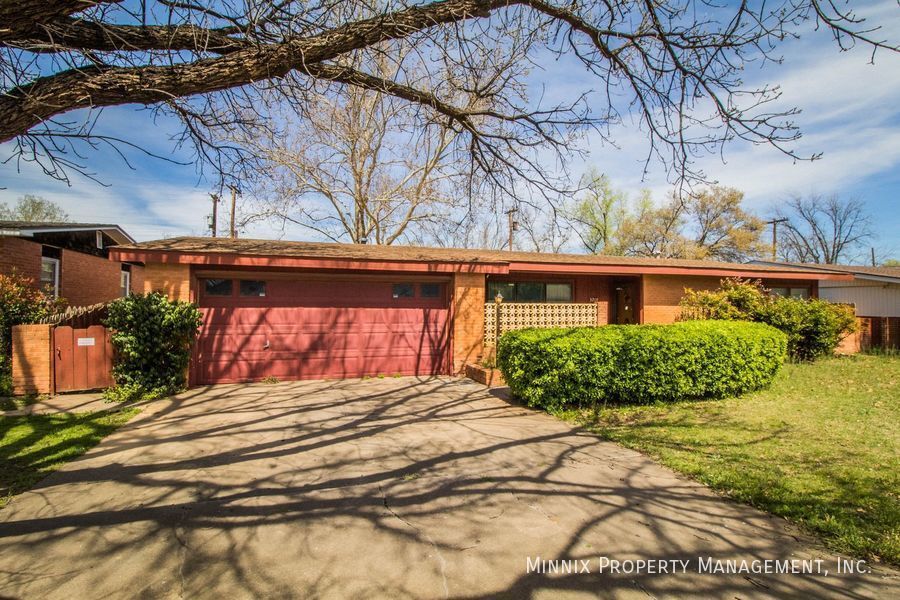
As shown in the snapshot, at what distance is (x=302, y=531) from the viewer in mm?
3439

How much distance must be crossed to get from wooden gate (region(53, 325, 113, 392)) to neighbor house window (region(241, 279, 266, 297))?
259 cm

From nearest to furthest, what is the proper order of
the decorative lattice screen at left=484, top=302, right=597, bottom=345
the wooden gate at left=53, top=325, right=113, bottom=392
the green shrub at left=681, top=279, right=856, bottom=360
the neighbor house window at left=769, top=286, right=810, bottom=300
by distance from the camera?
the wooden gate at left=53, top=325, right=113, bottom=392 < the decorative lattice screen at left=484, top=302, right=597, bottom=345 < the green shrub at left=681, top=279, right=856, bottom=360 < the neighbor house window at left=769, top=286, right=810, bottom=300

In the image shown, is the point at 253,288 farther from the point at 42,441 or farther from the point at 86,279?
the point at 86,279

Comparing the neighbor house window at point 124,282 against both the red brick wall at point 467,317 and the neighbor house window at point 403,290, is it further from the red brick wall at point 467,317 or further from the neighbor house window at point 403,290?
the red brick wall at point 467,317

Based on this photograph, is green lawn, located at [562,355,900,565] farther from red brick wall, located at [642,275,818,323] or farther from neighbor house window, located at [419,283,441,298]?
neighbor house window, located at [419,283,441,298]

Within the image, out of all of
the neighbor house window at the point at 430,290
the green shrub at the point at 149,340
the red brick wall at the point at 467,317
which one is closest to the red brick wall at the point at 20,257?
the green shrub at the point at 149,340

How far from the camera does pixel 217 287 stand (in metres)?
9.80

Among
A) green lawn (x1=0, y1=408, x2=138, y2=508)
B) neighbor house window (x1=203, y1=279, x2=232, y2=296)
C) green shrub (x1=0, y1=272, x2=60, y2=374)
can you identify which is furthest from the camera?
neighbor house window (x1=203, y1=279, x2=232, y2=296)

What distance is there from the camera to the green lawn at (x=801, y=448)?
376cm

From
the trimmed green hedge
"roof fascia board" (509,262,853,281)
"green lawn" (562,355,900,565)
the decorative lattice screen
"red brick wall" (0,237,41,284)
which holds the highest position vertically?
"red brick wall" (0,237,41,284)

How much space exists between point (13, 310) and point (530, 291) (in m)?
12.6

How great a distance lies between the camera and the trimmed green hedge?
7559 millimetres

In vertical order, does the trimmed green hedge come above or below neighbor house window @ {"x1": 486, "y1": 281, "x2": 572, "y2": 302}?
below

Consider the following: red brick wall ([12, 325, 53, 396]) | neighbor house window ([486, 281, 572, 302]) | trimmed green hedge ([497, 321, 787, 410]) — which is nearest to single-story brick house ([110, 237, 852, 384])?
neighbor house window ([486, 281, 572, 302])
